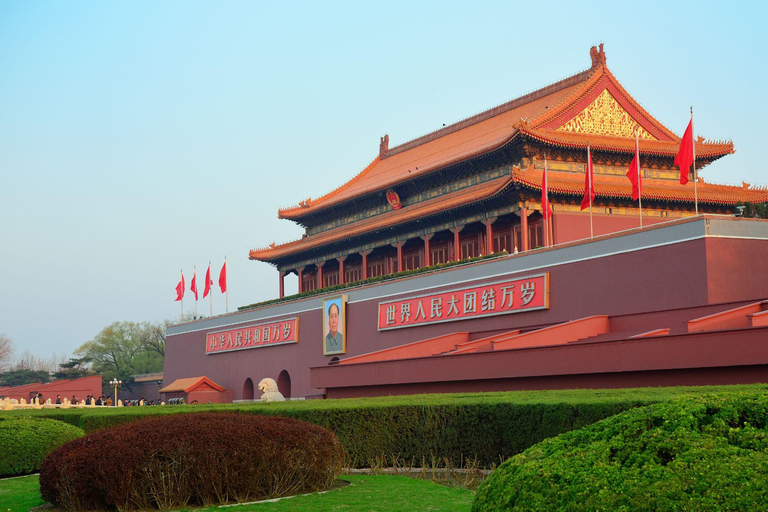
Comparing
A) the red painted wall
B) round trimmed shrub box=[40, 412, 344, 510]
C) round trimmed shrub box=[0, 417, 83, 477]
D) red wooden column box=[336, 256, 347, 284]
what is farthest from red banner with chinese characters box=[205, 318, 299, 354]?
round trimmed shrub box=[40, 412, 344, 510]

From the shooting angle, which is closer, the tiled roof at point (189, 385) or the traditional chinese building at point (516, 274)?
the traditional chinese building at point (516, 274)

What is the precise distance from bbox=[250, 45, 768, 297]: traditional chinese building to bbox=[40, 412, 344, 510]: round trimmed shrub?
17.7 m

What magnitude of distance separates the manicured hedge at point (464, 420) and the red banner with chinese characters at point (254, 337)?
2028 cm

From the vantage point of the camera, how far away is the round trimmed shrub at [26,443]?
13141 mm

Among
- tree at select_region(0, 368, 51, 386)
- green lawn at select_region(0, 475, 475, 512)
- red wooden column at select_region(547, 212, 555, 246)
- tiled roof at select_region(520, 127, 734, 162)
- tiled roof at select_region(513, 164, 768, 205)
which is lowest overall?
green lawn at select_region(0, 475, 475, 512)

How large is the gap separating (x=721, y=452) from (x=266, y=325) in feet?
105

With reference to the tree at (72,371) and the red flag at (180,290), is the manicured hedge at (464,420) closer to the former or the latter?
the red flag at (180,290)

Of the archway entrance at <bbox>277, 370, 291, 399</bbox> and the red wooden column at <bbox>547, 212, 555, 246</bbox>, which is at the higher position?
Result: the red wooden column at <bbox>547, 212, 555, 246</bbox>

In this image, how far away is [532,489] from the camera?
480 centimetres

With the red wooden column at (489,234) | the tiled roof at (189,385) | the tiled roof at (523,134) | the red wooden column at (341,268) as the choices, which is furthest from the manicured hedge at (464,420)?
the tiled roof at (189,385)

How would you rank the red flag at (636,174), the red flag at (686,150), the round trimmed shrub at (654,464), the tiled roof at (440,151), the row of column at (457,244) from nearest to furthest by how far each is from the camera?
the round trimmed shrub at (654,464)
the red flag at (686,150)
the red flag at (636,174)
the row of column at (457,244)
the tiled roof at (440,151)

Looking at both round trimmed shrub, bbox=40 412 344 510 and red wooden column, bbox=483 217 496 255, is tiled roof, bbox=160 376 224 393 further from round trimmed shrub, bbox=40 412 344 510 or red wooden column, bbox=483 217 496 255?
round trimmed shrub, bbox=40 412 344 510

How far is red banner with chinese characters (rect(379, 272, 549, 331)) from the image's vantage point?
23.0 meters

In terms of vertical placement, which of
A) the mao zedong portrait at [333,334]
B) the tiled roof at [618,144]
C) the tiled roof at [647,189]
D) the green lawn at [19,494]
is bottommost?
the green lawn at [19,494]
